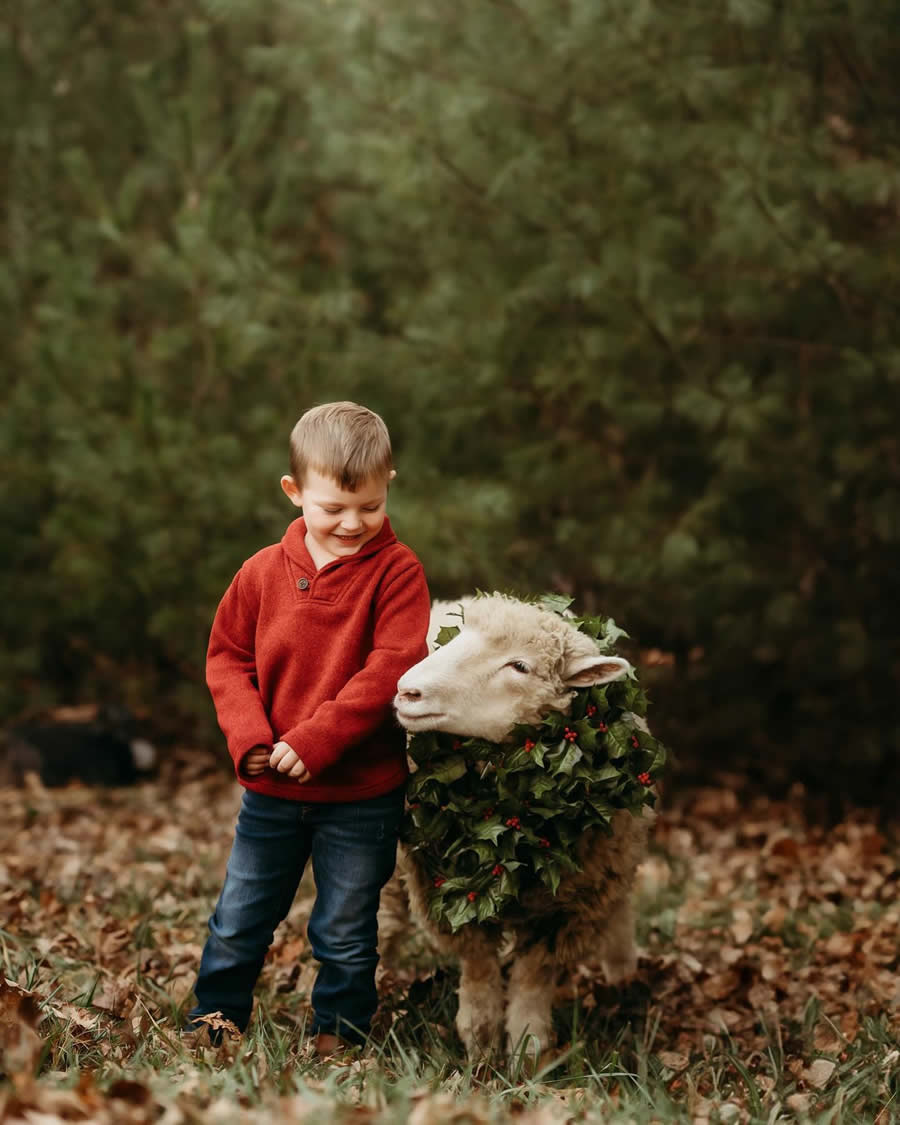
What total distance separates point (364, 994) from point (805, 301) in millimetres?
4179

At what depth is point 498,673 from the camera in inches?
130

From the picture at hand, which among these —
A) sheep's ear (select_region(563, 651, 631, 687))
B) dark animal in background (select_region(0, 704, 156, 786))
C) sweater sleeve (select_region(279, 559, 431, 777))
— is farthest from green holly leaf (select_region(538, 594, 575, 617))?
dark animal in background (select_region(0, 704, 156, 786))

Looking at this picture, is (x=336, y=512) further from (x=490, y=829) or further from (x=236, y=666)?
(x=490, y=829)

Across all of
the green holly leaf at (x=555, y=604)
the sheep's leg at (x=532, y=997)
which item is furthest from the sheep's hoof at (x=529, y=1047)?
the green holly leaf at (x=555, y=604)

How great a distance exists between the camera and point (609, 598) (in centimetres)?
669

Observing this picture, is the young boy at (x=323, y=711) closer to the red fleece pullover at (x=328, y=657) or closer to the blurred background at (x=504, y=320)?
the red fleece pullover at (x=328, y=657)

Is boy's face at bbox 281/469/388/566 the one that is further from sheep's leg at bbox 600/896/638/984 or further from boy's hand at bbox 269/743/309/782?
sheep's leg at bbox 600/896/638/984

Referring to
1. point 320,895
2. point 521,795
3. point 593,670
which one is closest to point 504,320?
point 593,670

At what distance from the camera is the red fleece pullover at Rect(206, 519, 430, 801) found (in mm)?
3221

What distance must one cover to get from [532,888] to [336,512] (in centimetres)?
125

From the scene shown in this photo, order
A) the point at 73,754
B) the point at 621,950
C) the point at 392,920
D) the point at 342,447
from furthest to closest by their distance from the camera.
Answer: the point at 73,754, the point at 392,920, the point at 621,950, the point at 342,447

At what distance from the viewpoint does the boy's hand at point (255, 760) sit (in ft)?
10.5

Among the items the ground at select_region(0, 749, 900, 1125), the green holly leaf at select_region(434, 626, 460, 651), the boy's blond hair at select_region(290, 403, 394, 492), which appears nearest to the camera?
the ground at select_region(0, 749, 900, 1125)

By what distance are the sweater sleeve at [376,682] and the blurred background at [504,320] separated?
2950 mm
